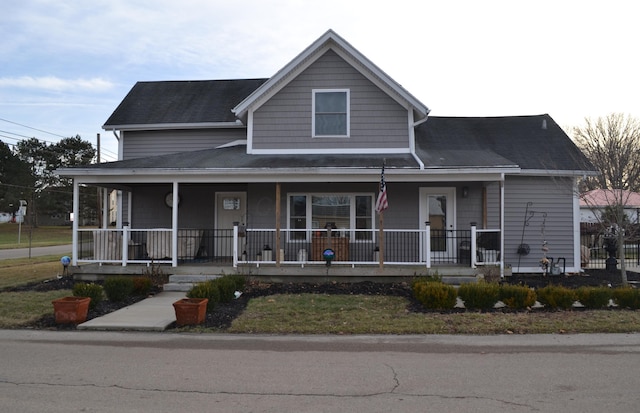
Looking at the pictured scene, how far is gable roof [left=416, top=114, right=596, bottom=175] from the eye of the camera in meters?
14.6

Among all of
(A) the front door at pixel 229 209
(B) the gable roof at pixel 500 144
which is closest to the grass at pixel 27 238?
(A) the front door at pixel 229 209

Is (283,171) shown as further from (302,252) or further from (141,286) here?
(141,286)

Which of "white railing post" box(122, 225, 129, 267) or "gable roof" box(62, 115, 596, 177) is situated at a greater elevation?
"gable roof" box(62, 115, 596, 177)

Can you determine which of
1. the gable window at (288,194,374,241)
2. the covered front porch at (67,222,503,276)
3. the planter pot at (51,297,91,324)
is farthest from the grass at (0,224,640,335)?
the gable window at (288,194,374,241)

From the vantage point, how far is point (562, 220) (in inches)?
606

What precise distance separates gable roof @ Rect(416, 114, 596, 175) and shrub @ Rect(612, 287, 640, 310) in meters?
4.50

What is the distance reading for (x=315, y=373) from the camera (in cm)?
605

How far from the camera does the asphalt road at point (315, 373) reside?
16.5 ft

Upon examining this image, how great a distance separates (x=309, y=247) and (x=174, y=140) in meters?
6.45

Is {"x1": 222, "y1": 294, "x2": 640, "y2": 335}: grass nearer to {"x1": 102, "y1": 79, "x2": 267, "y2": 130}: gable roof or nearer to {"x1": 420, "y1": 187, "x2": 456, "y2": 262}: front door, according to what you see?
{"x1": 420, "y1": 187, "x2": 456, "y2": 262}: front door

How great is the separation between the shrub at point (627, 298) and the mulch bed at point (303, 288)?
10.1 ft

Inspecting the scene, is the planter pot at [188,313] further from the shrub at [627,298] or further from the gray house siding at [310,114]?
the shrub at [627,298]

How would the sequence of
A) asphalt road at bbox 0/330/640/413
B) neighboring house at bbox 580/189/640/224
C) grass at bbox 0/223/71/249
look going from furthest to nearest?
grass at bbox 0/223/71/249
neighboring house at bbox 580/189/640/224
asphalt road at bbox 0/330/640/413

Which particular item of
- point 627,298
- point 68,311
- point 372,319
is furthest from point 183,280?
point 627,298
